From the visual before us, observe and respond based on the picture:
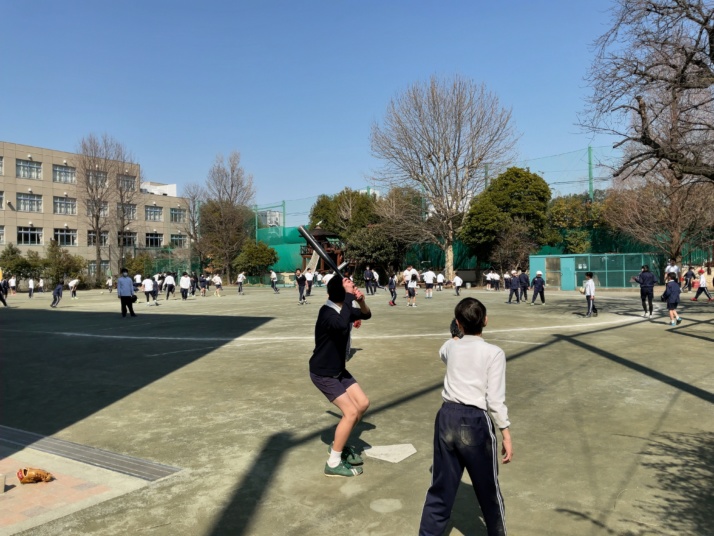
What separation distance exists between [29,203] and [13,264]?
13.9 metres

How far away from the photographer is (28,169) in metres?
59.2

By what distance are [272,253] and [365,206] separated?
1072cm

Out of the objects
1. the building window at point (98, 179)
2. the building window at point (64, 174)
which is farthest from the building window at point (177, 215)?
the building window at point (98, 179)

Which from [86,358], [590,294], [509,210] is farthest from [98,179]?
[590,294]

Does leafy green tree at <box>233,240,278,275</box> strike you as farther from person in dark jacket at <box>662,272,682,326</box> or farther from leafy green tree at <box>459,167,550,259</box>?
person in dark jacket at <box>662,272,682,326</box>

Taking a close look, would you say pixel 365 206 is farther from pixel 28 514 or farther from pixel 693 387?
pixel 28 514

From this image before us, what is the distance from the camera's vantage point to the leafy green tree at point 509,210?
40000 millimetres

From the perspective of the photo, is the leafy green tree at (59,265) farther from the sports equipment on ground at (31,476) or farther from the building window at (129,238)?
the sports equipment on ground at (31,476)

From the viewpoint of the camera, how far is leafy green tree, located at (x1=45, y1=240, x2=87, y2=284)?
4988 cm

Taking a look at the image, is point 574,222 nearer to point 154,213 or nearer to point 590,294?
point 590,294

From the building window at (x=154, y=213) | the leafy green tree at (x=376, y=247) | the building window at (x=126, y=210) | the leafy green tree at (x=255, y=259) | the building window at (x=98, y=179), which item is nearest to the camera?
the leafy green tree at (x=376, y=247)

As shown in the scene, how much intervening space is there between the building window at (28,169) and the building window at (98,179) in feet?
25.4

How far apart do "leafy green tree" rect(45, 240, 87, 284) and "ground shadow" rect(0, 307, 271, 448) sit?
33.8 m

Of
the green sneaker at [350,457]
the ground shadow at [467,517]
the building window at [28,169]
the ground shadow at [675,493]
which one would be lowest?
the ground shadow at [467,517]
